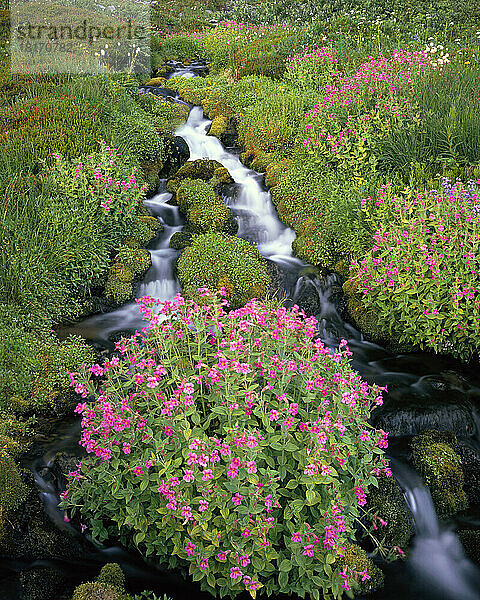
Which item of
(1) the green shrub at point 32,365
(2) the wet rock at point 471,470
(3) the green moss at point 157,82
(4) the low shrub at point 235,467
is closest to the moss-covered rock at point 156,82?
(3) the green moss at point 157,82

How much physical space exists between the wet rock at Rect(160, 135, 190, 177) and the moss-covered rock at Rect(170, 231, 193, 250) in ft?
7.27

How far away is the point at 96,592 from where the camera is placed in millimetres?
3883

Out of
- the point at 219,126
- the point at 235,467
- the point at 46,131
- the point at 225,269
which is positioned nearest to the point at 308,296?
the point at 225,269

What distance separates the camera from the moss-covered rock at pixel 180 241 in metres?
8.44

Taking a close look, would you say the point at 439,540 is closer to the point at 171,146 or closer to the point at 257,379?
the point at 257,379

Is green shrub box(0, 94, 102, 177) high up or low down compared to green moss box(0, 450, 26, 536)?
up

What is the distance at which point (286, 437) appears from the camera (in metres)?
4.06

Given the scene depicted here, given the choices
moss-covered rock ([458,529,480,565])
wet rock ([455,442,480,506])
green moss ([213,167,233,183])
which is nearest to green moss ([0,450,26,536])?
moss-covered rock ([458,529,480,565])

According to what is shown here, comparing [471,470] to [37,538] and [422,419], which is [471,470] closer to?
[422,419]

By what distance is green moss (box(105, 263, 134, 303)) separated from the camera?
7.45m

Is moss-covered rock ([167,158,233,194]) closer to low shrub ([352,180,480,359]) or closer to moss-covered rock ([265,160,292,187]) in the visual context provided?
moss-covered rock ([265,160,292,187])

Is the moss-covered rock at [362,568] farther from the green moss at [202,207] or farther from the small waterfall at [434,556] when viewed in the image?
the green moss at [202,207]

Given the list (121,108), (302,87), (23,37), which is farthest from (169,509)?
(23,37)

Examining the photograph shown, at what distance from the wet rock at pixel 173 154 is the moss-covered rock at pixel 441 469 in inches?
269
